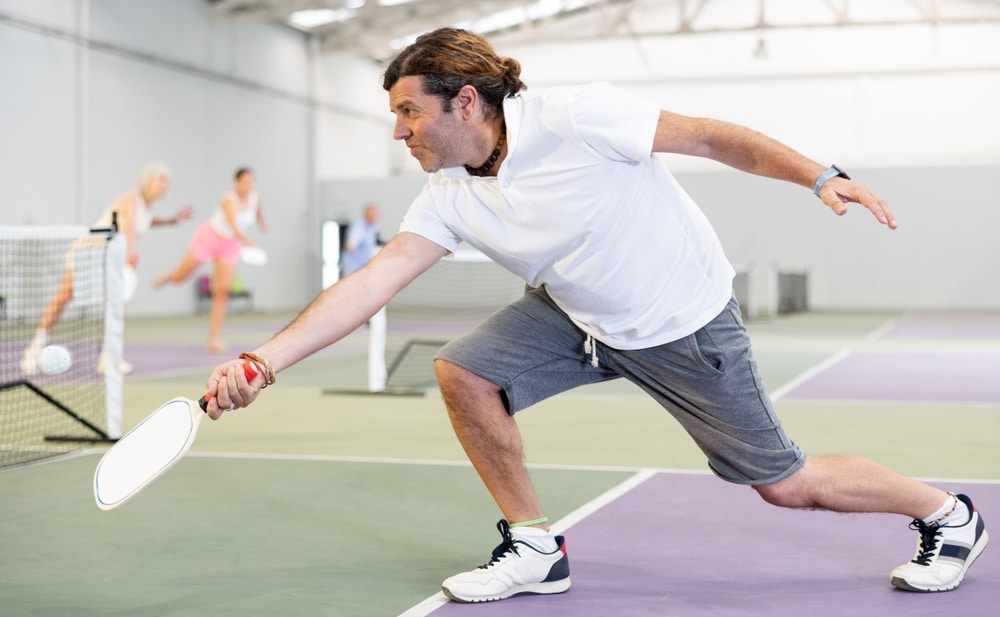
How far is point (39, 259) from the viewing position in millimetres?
18766

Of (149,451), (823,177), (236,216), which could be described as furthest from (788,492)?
(236,216)

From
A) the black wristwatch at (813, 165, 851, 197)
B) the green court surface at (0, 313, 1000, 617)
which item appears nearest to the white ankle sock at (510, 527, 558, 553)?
the green court surface at (0, 313, 1000, 617)

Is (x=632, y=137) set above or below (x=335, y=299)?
above

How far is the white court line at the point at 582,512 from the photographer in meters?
3.35

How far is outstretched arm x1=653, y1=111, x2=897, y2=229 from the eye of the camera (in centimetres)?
298

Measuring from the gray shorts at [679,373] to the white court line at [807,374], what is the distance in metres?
5.20

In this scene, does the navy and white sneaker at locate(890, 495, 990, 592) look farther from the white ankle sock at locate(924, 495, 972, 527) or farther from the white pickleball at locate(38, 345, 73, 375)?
the white pickleball at locate(38, 345, 73, 375)

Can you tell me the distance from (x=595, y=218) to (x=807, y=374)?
301 inches

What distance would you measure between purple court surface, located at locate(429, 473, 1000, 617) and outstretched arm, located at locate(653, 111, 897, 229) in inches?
42.0

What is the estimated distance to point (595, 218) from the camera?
3.32m

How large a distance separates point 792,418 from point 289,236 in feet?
70.6

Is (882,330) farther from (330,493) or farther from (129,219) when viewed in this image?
(330,493)

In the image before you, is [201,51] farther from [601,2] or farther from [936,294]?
[936,294]

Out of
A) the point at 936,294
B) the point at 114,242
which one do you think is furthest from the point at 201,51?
the point at 114,242
